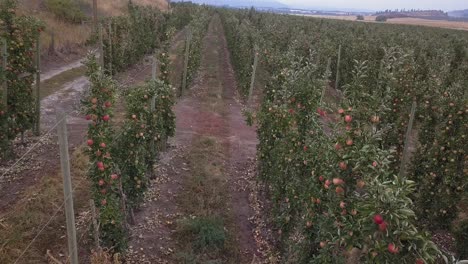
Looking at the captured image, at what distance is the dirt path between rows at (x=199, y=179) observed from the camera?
665 cm

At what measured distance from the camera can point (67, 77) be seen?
55.8 feet

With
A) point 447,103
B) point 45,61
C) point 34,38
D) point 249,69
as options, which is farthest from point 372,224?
point 45,61

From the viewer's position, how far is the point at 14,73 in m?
8.81

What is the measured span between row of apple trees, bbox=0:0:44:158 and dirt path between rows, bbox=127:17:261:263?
338cm

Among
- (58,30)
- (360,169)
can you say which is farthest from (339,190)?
(58,30)

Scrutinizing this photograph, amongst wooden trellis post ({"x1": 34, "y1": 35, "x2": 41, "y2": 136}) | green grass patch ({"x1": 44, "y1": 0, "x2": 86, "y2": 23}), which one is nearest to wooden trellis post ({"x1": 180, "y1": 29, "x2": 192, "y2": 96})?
wooden trellis post ({"x1": 34, "y1": 35, "x2": 41, "y2": 136})

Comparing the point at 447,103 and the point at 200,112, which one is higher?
the point at 447,103

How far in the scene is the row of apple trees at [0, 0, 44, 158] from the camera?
27.5 feet

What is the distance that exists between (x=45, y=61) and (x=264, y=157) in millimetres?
14853

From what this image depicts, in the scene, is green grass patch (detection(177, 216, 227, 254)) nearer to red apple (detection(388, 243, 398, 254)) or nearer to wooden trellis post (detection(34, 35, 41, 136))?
red apple (detection(388, 243, 398, 254))

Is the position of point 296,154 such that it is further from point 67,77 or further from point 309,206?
point 67,77

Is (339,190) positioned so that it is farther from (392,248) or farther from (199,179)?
(199,179)

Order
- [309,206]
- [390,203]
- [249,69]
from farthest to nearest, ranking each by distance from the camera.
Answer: [249,69]
[309,206]
[390,203]

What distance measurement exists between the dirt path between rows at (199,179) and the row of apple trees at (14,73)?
133 inches
